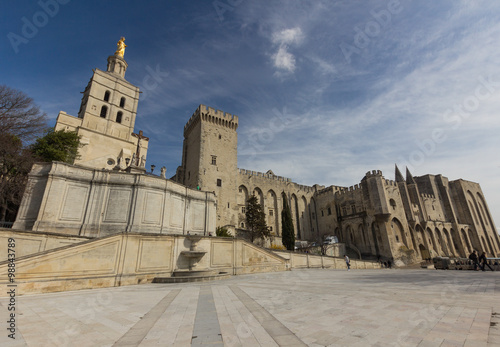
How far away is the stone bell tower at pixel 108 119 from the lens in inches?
1085

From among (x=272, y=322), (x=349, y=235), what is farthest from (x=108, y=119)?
(x=349, y=235)

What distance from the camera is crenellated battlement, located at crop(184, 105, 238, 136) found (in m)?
35.8

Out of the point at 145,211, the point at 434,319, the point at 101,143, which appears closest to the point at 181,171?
the point at 101,143

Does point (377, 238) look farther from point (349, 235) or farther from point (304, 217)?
point (304, 217)

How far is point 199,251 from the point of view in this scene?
1346 centimetres

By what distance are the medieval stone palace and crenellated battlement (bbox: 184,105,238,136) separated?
168mm

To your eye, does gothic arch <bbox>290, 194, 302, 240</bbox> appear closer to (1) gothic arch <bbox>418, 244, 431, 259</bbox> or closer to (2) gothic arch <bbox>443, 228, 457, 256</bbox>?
(1) gothic arch <bbox>418, 244, 431, 259</bbox>

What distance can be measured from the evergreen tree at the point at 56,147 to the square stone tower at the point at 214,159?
48.0 feet

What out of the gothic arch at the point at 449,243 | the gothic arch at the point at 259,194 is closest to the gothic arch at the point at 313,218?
the gothic arch at the point at 259,194

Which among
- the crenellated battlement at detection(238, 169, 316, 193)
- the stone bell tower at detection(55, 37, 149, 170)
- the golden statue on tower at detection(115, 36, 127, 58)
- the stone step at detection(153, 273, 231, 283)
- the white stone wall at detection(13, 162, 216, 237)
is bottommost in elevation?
the stone step at detection(153, 273, 231, 283)

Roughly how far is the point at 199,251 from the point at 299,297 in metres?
8.46

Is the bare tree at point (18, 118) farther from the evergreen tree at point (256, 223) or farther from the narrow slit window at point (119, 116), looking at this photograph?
the evergreen tree at point (256, 223)

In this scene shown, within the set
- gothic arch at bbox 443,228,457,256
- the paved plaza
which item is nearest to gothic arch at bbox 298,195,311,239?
gothic arch at bbox 443,228,457,256

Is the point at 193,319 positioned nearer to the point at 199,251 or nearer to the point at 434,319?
the point at 434,319
